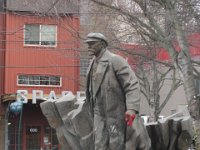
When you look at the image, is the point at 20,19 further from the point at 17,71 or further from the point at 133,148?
the point at 133,148

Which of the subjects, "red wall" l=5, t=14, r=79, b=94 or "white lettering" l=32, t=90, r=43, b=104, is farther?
"red wall" l=5, t=14, r=79, b=94

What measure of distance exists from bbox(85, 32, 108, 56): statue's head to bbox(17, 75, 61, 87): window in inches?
995

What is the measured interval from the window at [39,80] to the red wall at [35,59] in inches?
9.1

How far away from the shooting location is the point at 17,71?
3309cm

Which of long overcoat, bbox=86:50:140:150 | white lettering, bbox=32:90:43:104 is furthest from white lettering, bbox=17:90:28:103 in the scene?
long overcoat, bbox=86:50:140:150

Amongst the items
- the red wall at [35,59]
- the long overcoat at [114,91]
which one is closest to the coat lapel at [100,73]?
the long overcoat at [114,91]

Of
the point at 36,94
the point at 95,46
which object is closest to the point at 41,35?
the point at 36,94

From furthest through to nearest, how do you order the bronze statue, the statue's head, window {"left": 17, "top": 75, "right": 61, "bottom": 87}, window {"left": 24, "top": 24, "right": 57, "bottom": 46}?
window {"left": 17, "top": 75, "right": 61, "bottom": 87} < window {"left": 24, "top": 24, "right": 57, "bottom": 46} < the statue's head < the bronze statue

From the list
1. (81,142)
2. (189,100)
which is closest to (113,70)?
(81,142)

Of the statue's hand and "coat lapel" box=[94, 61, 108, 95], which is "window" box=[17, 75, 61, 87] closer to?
"coat lapel" box=[94, 61, 108, 95]

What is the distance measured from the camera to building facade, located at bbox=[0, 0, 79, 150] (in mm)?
32812

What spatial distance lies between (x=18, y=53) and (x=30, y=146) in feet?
17.4

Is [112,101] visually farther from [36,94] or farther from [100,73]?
[36,94]

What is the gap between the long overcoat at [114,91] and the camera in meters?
8.11
